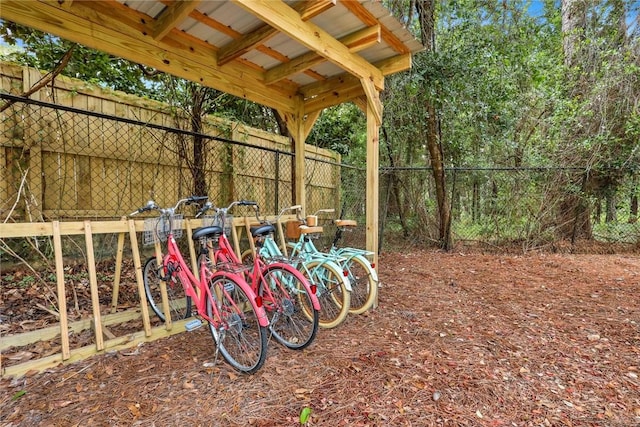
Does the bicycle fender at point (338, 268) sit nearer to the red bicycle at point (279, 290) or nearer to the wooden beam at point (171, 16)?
the red bicycle at point (279, 290)

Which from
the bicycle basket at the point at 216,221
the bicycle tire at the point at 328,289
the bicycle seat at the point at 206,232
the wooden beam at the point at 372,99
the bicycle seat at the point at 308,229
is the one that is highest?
the wooden beam at the point at 372,99

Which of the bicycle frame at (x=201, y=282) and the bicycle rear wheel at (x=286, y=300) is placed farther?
the bicycle rear wheel at (x=286, y=300)

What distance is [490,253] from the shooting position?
5520mm

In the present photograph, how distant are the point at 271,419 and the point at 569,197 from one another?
20.7ft

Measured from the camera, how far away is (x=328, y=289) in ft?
8.57

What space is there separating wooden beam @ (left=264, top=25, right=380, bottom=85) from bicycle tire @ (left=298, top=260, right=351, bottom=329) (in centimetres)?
183

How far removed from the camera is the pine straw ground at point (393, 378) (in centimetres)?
154

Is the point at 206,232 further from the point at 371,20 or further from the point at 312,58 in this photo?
the point at 371,20

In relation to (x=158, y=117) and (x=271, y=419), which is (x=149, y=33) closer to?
(x=158, y=117)

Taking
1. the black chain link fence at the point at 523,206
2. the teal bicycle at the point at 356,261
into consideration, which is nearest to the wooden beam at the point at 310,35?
the teal bicycle at the point at 356,261

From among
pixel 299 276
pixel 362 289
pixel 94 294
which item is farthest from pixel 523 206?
pixel 94 294

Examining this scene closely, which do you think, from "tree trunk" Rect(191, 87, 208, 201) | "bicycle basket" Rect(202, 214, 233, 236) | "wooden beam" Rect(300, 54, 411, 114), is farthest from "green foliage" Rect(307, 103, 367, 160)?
"bicycle basket" Rect(202, 214, 233, 236)

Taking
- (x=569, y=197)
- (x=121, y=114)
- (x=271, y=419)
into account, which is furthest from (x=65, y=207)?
(x=569, y=197)

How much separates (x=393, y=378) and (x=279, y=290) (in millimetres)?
943
